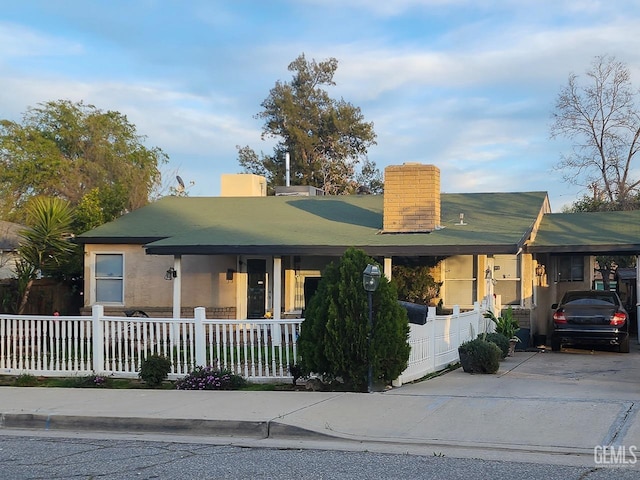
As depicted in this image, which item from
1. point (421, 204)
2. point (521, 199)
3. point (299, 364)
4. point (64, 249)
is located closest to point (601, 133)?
point (521, 199)

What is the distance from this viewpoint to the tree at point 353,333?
11.7 m

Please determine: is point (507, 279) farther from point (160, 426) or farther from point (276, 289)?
point (160, 426)

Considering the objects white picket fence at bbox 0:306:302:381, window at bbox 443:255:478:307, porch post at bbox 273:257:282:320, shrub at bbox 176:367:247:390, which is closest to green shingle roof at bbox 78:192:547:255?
porch post at bbox 273:257:282:320

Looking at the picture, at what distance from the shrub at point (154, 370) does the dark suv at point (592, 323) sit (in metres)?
9.87

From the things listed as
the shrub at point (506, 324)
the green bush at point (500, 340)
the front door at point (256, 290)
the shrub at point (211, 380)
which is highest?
the front door at point (256, 290)

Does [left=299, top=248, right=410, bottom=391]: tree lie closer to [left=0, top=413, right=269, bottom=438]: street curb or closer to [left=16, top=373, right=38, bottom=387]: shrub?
[left=0, top=413, right=269, bottom=438]: street curb

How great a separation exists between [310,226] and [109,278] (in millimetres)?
6114

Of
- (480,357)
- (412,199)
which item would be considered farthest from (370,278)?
(412,199)

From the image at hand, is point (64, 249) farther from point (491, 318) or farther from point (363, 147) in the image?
point (363, 147)

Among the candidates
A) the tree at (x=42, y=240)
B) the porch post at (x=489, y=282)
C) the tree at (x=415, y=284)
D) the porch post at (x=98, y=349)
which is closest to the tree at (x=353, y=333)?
the porch post at (x=98, y=349)

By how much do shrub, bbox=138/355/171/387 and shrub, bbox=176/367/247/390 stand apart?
0.39 m

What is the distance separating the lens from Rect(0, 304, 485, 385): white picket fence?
12938mm

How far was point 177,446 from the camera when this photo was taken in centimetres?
880

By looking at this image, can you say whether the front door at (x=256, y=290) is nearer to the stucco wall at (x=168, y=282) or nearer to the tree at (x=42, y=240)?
the stucco wall at (x=168, y=282)
